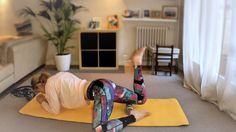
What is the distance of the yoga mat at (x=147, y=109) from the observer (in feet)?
8.86

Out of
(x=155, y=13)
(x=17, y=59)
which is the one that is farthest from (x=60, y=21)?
(x=155, y=13)

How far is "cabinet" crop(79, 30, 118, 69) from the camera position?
511 cm

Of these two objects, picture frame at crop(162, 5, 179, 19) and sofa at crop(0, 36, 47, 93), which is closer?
sofa at crop(0, 36, 47, 93)

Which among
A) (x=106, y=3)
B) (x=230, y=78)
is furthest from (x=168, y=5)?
(x=230, y=78)

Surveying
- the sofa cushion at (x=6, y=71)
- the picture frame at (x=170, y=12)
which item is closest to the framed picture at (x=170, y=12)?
the picture frame at (x=170, y=12)

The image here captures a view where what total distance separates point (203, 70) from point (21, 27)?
3.74m

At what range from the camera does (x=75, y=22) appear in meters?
5.33

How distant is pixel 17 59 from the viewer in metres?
4.04

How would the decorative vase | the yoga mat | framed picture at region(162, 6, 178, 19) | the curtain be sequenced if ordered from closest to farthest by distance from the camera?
the yoga mat < the curtain < the decorative vase < framed picture at region(162, 6, 178, 19)

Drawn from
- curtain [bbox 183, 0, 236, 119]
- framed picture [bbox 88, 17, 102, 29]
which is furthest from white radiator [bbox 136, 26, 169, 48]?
curtain [bbox 183, 0, 236, 119]

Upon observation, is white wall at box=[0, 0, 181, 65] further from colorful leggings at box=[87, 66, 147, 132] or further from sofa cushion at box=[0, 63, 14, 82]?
colorful leggings at box=[87, 66, 147, 132]

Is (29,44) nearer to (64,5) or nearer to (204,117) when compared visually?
(64,5)

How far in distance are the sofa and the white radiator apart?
6.72 ft

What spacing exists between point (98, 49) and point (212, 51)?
2.50m
